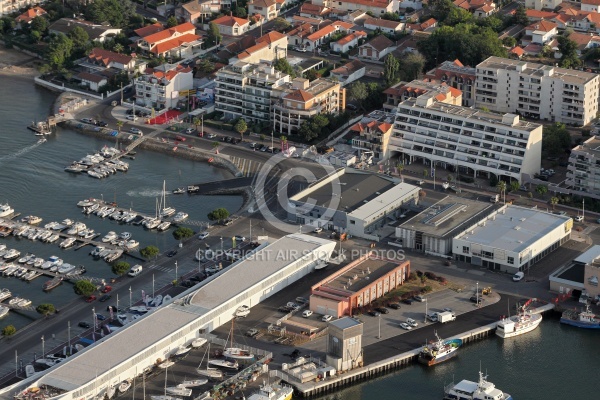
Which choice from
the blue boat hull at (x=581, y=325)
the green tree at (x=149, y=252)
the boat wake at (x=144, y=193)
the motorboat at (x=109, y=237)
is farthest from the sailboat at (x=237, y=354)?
the boat wake at (x=144, y=193)

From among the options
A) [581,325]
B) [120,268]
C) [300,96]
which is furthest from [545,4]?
[120,268]

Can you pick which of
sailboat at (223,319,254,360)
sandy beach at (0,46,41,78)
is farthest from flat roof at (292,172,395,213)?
sandy beach at (0,46,41,78)

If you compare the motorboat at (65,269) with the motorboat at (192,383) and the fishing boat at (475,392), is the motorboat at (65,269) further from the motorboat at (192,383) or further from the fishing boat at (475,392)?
the fishing boat at (475,392)

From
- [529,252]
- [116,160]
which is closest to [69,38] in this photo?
[116,160]

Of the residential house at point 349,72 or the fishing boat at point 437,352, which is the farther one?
the residential house at point 349,72

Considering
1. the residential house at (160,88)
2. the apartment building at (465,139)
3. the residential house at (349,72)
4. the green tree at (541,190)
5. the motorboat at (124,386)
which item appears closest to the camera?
the motorboat at (124,386)

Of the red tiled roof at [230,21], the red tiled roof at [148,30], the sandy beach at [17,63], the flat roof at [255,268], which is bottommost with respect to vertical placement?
the sandy beach at [17,63]
